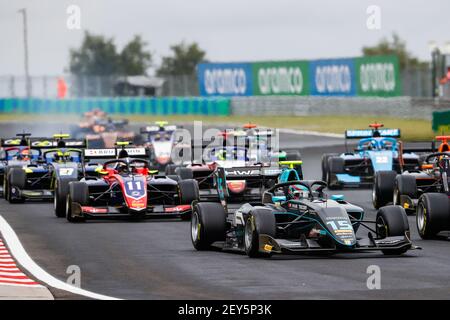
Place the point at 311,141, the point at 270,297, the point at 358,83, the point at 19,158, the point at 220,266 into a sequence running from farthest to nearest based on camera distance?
the point at 358,83, the point at 311,141, the point at 19,158, the point at 220,266, the point at 270,297

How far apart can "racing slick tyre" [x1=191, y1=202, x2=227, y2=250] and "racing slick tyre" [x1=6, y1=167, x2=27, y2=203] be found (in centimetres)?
1131

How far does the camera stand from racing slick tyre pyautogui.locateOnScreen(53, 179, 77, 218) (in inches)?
984

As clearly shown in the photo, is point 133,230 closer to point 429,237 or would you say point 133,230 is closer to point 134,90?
point 429,237

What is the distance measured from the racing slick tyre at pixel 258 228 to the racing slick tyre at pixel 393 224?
1598 mm

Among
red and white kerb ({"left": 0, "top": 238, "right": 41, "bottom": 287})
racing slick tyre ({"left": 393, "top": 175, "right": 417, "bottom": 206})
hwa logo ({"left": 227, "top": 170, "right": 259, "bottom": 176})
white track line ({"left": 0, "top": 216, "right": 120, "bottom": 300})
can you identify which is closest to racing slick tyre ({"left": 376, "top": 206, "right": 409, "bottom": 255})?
hwa logo ({"left": 227, "top": 170, "right": 259, "bottom": 176})

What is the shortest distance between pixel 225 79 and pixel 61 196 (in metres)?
51.0

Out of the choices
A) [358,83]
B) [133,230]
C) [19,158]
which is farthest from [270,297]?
[358,83]

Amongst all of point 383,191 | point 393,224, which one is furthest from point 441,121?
point 393,224

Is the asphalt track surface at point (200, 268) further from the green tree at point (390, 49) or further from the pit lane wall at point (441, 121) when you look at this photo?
the green tree at point (390, 49)

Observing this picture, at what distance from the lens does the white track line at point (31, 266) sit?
13.5 meters

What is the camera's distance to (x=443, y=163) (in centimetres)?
2084

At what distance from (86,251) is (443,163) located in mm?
6136

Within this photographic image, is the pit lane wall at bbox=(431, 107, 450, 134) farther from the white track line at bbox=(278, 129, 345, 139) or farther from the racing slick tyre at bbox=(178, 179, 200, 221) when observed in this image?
the racing slick tyre at bbox=(178, 179, 200, 221)

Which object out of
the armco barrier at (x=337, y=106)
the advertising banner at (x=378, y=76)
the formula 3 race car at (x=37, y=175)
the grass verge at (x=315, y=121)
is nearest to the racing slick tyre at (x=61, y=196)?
the formula 3 race car at (x=37, y=175)
